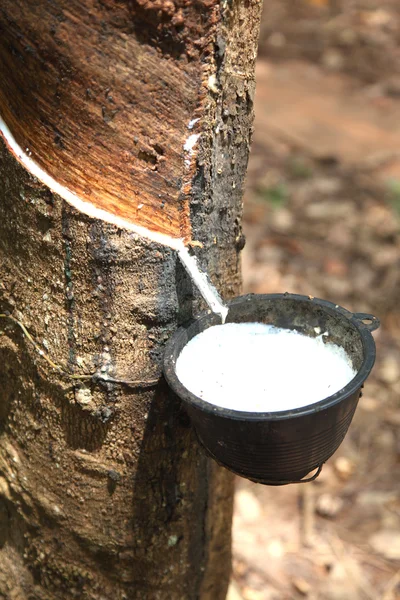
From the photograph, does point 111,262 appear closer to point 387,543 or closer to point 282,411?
point 282,411

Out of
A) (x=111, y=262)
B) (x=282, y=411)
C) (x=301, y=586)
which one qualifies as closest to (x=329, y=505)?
(x=301, y=586)

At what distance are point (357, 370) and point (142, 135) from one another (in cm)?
66

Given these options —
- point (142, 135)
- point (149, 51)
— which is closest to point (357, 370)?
point (142, 135)

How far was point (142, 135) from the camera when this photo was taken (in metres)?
1.34

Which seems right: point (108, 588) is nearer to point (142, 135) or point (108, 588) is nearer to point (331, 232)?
point (142, 135)

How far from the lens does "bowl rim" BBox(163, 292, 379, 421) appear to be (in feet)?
4.15

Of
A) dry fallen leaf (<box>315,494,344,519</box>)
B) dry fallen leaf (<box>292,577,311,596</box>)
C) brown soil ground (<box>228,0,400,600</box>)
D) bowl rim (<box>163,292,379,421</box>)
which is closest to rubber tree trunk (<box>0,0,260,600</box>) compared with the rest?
bowl rim (<box>163,292,379,421</box>)

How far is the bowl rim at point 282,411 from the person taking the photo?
1264 mm

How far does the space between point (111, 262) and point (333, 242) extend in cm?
296

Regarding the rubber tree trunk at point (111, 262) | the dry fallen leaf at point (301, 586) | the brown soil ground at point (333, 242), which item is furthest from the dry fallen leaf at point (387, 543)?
the rubber tree trunk at point (111, 262)

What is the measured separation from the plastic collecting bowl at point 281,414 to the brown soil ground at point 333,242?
1.23m

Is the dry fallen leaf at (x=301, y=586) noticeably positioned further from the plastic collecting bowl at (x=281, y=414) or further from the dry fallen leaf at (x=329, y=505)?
the plastic collecting bowl at (x=281, y=414)

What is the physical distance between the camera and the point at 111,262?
1.40 metres

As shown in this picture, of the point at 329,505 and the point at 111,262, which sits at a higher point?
the point at 111,262
